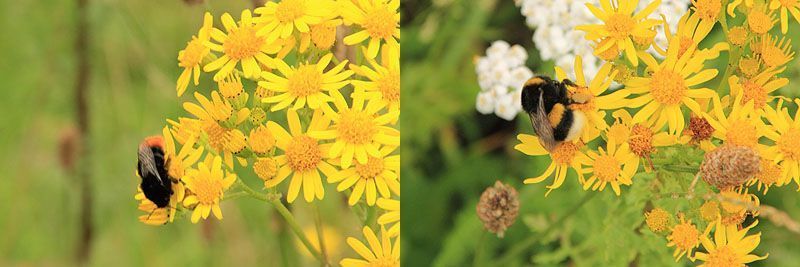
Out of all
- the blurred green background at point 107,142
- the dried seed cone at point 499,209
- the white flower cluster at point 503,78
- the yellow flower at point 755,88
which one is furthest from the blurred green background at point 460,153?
the blurred green background at point 107,142

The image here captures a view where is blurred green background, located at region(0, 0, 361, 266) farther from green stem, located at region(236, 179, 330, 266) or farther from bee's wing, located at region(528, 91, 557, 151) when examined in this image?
bee's wing, located at region(528, 91, 557, 151)

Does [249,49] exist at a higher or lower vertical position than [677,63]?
higher

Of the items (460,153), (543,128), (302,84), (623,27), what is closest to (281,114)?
(302,84)

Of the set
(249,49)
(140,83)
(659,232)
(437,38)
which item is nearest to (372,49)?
(249,49)

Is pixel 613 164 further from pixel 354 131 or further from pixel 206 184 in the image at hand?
pixel 206 184

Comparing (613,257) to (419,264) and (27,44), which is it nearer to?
(419,264)

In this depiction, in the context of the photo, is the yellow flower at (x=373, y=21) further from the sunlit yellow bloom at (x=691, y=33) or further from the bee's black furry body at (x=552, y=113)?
the sunlit yellow bloom at (x=691, y=33)
